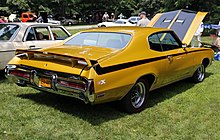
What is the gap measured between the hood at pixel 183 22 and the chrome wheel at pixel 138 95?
109 inches

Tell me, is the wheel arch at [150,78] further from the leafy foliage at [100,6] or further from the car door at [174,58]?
the leafy foliage at [100,6]

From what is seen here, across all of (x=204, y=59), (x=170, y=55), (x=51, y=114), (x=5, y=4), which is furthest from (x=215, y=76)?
(x=5, y=4)

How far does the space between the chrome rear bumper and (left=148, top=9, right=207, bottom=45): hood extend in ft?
13.4

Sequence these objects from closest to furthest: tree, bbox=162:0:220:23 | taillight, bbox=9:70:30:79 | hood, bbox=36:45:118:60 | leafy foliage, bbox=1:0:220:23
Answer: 1. hood, bbox=36:45:118:60
2. taillight, bbox=9:70:30:79
3. tree, bbox=162:0:220:23
4. leafy foliage, bbox=1:0:220:23

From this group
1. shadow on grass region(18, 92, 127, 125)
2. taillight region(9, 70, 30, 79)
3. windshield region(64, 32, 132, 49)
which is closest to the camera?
shadow on grass region(18, 92, 127, 125)

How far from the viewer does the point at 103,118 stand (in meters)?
4.91

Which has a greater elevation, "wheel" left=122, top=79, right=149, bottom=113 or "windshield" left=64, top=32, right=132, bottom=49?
"windshield" left=64, top=32, right=132, bottom=49

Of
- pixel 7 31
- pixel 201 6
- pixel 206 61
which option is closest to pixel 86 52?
pixel 7 31

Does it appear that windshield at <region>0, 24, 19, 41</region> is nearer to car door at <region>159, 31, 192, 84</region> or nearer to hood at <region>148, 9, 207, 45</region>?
car door at <region>159, 31, 192, 84</region>

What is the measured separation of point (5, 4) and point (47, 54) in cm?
4726

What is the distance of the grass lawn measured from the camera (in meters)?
4.32

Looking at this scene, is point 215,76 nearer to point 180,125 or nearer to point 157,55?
point 157,55

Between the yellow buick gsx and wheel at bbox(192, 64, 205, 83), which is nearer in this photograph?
the yellow buick gsx

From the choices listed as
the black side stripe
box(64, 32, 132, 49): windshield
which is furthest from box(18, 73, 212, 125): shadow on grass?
box(64, 32, 132, 49): windshield
